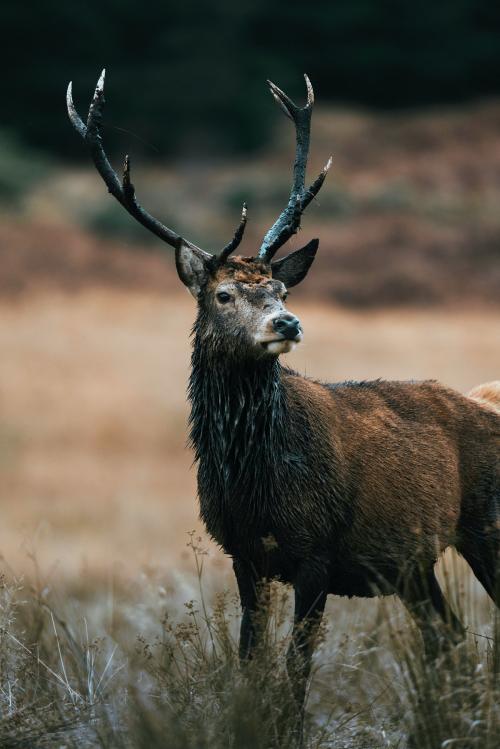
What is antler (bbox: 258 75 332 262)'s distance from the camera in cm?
578

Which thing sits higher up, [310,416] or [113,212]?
[113,212]

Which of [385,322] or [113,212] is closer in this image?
[385,322]

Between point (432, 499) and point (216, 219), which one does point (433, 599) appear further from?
point (216, 219)

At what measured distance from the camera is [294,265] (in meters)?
5.84

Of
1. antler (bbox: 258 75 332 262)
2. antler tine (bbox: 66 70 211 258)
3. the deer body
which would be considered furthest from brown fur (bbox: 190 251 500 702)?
antler tine (bbox: 66 70 211 258)

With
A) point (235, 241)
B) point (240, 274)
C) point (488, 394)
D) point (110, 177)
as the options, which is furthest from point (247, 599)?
point (110, 177)

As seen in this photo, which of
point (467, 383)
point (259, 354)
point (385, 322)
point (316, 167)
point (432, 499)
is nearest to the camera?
point (259, 354)

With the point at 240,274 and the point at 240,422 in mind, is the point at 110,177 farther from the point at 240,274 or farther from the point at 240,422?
the point at 240,422

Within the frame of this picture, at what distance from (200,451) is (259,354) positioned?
594 millimetres

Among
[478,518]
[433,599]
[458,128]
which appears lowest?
A: [433,599]

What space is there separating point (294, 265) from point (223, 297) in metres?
0.60

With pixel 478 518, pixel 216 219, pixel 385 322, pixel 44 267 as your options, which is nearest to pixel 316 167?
pixel 216 219

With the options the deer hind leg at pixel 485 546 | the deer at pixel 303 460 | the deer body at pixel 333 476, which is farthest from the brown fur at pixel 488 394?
the deer hind leg at pixel 485 546

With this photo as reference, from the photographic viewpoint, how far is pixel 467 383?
72.2 feet
